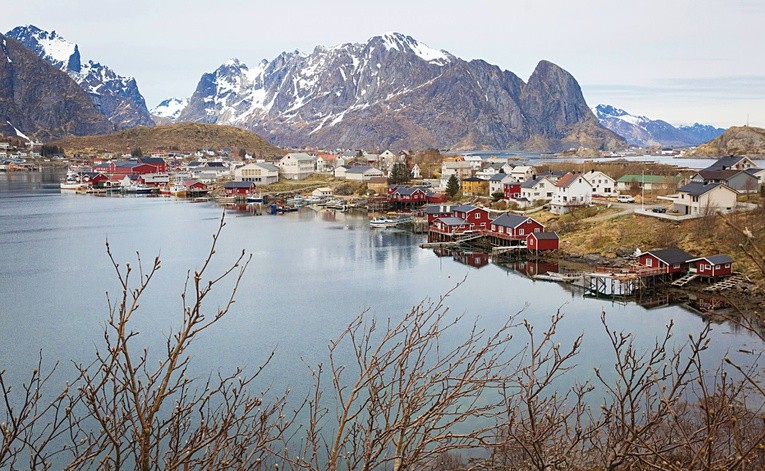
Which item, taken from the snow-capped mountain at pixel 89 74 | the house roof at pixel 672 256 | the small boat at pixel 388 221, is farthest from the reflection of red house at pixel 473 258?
the snow-capped mountain at pixel 89 74

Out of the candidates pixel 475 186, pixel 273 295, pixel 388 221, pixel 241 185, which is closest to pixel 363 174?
pixel 241 185

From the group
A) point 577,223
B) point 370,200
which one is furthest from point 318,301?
point 370,200

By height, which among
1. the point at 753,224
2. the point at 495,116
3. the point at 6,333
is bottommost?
the point at 6,333

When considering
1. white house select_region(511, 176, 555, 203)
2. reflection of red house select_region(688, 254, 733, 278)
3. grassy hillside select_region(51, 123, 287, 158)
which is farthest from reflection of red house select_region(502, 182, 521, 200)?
grassy hillside select_region(51, 123, 287, 158)

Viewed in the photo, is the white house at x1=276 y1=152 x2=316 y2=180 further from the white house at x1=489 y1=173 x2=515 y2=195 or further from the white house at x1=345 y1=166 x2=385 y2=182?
the white house at x1=489 y1=173 x2=515 y2=195

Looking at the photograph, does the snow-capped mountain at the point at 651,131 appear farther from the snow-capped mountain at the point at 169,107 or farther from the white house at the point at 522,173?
the white house at the point at 522,173

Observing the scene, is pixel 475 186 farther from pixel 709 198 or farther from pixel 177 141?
pixel 177 141

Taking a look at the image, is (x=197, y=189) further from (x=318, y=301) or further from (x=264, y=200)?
(x=318, y=301)
